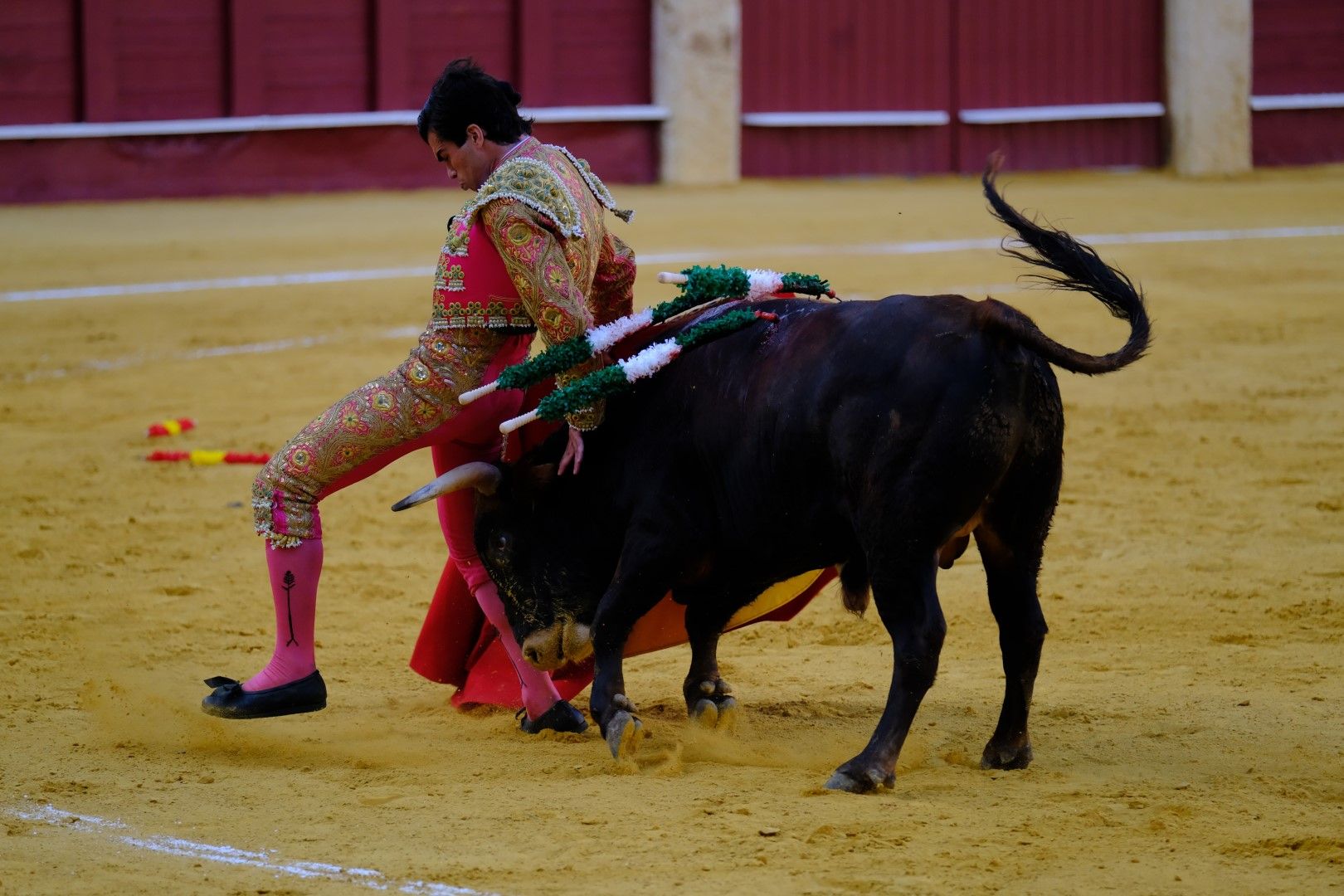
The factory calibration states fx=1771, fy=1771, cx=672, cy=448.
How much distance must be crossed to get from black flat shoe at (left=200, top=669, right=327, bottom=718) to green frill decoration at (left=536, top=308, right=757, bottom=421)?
78cm

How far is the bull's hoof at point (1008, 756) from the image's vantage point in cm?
340

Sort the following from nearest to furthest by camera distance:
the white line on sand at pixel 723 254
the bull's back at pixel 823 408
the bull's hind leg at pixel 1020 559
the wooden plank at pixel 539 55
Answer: the bull's back at pixel 823 408 → the bull's hind leg at pixel 1020 559 → the white line on sand at pixel 723 254 → the wooden plank at pixel 539 55

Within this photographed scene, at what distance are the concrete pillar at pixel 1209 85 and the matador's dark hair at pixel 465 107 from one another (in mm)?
12305

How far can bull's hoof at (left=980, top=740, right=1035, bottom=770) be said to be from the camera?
3.40 metres

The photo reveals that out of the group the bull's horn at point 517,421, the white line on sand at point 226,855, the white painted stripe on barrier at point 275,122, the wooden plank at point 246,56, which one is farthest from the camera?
the wooden plank at point 246,56

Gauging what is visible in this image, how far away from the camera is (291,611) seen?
371 centimetres

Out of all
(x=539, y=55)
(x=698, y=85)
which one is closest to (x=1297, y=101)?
(x=698, y=85)

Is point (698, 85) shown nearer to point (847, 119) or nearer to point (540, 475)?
point (847, 119)

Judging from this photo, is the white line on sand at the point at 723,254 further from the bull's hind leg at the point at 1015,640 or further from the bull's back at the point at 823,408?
the bull's hind leg at the point at 1015,640

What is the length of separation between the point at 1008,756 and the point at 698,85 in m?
10.8

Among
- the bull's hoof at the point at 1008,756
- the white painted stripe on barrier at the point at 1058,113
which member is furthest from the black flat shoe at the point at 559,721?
the white painted stripe on barrier at the point at 1058,113

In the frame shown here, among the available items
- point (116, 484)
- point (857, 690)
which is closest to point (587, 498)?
point (857, 690)

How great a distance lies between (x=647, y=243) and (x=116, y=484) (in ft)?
17.2

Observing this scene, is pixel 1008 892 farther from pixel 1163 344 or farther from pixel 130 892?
pixel 1163 344
